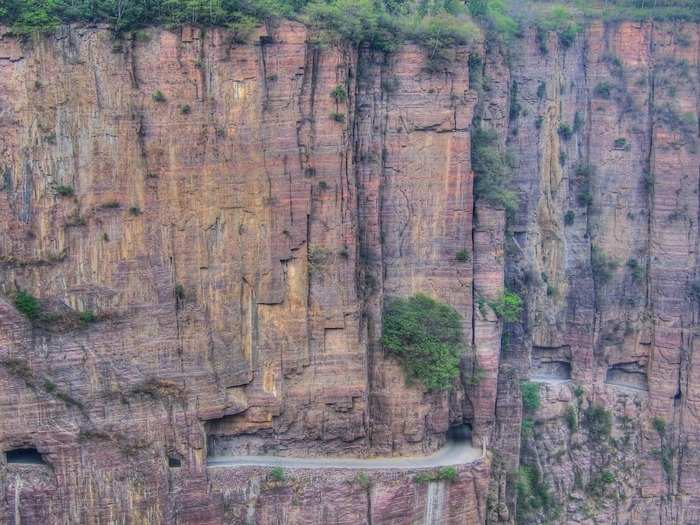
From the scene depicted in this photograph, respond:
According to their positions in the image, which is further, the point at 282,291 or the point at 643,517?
the point at 643,517

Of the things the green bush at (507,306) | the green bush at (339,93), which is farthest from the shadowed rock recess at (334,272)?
the green bush at (339,93)

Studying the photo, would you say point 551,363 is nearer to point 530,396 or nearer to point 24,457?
point 530,396

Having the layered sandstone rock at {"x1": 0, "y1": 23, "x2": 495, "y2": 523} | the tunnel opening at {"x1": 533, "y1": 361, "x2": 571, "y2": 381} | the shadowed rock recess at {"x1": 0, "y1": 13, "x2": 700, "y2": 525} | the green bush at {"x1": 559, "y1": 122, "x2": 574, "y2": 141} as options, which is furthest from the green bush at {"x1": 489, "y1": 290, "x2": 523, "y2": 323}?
the green bush at {"x1": 559, "y1": 122, "x2": 574, "y2": 141}

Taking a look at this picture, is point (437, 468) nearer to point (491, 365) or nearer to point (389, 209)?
point (491, 365)

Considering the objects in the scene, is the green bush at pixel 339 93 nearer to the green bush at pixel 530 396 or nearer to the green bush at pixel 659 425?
the green bush at pixel 530 396

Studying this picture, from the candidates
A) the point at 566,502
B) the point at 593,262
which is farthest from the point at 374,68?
the point at 566,502

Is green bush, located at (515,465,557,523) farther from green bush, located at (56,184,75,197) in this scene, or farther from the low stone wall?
green bush, located at (56,184,75,197)
